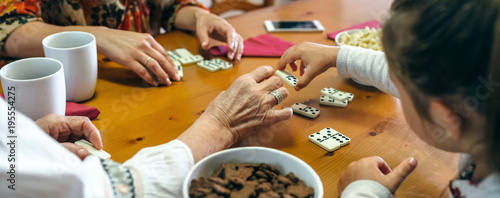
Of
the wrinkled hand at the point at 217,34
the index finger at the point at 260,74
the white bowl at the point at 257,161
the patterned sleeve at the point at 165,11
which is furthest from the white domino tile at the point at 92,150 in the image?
the patterned sleeve at the point at 165,11

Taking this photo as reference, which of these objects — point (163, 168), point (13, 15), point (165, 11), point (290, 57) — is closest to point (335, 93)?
point (290, 57)

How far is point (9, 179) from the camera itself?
0.64 meters

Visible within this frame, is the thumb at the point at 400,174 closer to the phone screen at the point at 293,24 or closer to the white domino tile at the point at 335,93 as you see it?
the white domino tile at the point at 335,93

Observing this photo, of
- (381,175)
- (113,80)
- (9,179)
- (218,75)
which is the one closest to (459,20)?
(381,175)

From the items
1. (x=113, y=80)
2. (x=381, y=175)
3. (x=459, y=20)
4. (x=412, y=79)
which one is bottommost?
(x=113, y=80)

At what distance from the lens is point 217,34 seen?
1.55 m

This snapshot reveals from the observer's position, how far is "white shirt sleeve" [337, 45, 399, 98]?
1.07m

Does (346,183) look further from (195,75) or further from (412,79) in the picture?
(195,75)

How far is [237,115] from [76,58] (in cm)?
44

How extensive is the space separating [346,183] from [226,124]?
275 millimetres

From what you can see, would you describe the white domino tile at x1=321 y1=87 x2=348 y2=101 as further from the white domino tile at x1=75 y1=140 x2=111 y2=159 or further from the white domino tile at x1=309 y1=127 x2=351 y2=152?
the white domino tile at x1=75 y1=140 x2=111 y2=159

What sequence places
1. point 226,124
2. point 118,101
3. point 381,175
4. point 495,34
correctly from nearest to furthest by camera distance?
point 495,34 → point 381,175 → point 226,124 → point 118,101

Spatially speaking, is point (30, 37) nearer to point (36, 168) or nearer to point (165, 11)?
point (165, 11)

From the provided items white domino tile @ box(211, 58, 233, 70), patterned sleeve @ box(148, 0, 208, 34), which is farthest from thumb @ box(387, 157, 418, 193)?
patterned sleeve @ box(148, 0, 208, 34)
